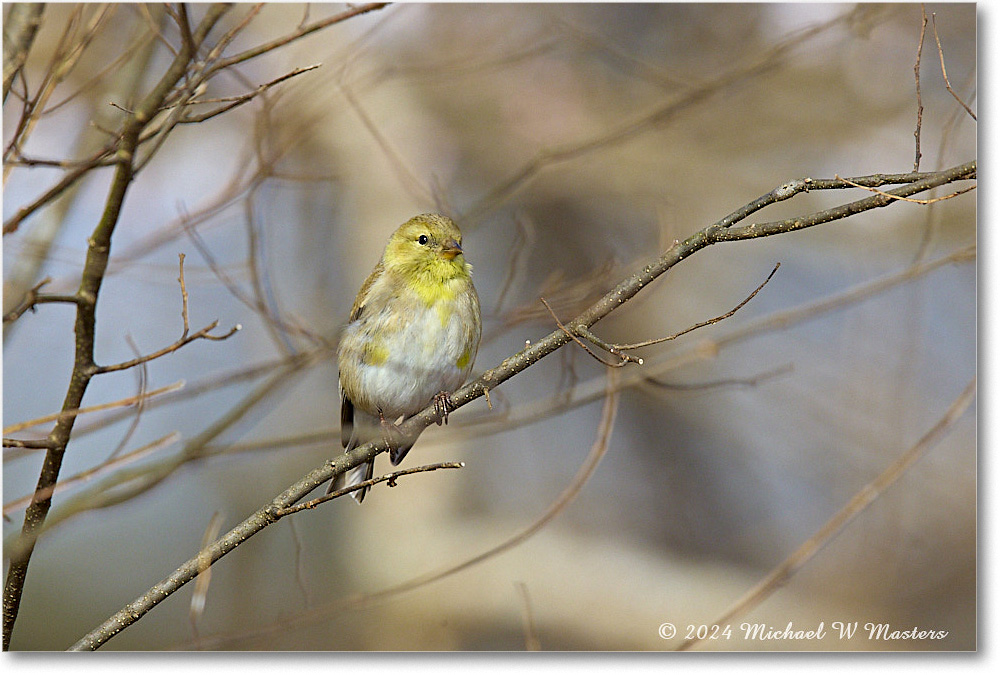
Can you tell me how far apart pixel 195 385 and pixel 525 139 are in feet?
4.39

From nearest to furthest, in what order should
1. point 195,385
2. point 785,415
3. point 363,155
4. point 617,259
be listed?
point 195,385 → point 617,259 → point 785,415 → point 363,155

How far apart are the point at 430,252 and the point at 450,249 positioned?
0.05 m

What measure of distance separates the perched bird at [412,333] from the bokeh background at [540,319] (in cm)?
12

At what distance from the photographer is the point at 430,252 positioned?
5.09ft

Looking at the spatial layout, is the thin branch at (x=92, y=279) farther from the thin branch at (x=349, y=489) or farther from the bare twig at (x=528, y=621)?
the bare twig at (x=528, y=621)

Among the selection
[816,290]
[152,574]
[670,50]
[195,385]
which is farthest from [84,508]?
[670,50]

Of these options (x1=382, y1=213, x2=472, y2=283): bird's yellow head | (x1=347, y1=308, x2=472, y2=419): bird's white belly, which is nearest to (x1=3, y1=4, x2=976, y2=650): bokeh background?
(x1=347, y1=308, x2=472, y2=419): bird's white belly

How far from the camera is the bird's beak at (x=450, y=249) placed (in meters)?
1.52

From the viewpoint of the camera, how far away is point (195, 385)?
65.9 inches

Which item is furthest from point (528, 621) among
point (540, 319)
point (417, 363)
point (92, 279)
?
point (92, 279)

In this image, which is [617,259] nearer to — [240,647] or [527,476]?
[527,476]

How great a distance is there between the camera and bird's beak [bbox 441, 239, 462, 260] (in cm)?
152

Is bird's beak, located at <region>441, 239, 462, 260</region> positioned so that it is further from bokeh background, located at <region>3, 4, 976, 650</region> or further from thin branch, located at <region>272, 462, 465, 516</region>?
thin branch, located at <region>272, 462, 465, 516</region>

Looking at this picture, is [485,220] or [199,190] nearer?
[199,190]
